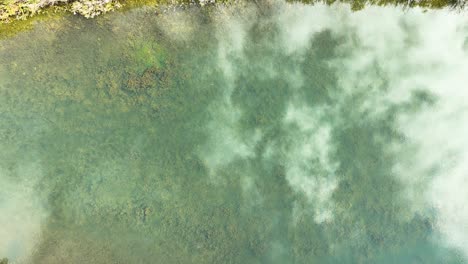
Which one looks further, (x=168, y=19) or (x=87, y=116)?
(x=168, y=19)

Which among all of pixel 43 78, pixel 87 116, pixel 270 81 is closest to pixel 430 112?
pixel 270 81

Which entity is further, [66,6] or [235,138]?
[235,138]

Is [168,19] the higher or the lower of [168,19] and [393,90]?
the higher

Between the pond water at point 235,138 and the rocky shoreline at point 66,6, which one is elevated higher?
the rocky shoreline at point 66,6

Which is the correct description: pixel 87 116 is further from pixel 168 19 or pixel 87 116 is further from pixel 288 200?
pixel 288 200

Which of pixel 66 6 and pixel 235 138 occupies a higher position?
pixel 66 6

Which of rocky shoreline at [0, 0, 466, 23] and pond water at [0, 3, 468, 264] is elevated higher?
rocky shoreline at [0, 0, 466, 23]

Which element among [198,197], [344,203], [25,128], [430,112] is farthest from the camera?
[430,112]

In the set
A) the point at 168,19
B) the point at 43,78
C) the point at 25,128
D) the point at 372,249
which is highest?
the point at 168,19
